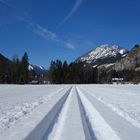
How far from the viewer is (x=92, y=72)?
596 ft

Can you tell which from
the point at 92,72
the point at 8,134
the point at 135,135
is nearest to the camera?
the point at 8,134

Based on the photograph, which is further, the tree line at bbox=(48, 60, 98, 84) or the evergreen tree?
the tree line at bbox=(48, 60, 98, 84)

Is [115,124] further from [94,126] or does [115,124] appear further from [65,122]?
[65,122]

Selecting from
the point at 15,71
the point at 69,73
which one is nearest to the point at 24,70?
the point at 15,71

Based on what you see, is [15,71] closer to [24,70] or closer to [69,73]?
[24,70]

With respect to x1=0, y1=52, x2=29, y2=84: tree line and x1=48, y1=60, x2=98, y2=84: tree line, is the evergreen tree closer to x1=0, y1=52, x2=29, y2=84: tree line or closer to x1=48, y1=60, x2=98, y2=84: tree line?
x1=0, y1=52, x2=29, y2=84: tree line

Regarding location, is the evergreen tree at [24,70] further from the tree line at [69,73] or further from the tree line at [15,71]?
the tree line at [69,73]

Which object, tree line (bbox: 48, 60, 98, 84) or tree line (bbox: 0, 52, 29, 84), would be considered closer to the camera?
tree line (bbox: 0, 52, 29, 84)

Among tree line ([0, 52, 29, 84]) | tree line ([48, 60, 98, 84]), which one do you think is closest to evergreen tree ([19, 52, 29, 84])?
tree line ([0, 52, 29, 84])

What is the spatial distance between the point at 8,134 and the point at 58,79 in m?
153

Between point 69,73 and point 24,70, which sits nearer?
point 24,70

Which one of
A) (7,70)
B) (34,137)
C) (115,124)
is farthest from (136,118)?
(7,70)

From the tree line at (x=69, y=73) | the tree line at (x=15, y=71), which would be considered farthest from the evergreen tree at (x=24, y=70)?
the tree line at (x=69, y=73)

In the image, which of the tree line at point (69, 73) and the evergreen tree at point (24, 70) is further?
the tree line at point (69, 73)
